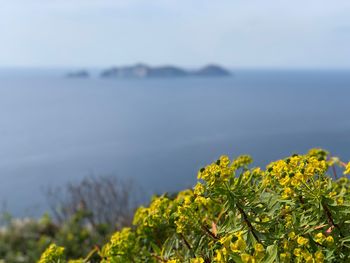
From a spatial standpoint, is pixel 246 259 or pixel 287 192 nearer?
pixel 246 259

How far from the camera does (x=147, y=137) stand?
48.5 meters

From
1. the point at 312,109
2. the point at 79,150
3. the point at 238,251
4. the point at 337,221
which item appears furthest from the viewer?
the point at 312,109

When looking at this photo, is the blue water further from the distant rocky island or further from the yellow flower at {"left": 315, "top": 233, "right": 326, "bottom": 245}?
the distant rocky island

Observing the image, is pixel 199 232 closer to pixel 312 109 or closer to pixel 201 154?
pixel 201 154

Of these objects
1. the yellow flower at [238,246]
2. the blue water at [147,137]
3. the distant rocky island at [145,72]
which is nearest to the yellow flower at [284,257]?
the yellow flower at [238,246]

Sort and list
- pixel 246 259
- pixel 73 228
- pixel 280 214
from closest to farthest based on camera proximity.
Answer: pixel 246 259 < pixel 280 214 < pixel 73 228

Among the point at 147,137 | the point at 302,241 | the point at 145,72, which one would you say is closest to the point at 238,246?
the point at 302,241

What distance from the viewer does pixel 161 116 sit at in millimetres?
63938

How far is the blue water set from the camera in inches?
1315

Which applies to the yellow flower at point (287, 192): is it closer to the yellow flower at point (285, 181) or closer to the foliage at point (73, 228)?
the yellow flower at point (285, 181)

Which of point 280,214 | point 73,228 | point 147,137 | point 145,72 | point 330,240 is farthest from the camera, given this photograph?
point 145,72

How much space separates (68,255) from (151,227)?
5905 mm

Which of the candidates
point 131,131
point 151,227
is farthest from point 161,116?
point 151,227

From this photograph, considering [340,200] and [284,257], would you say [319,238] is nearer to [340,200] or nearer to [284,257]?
[284,257]
